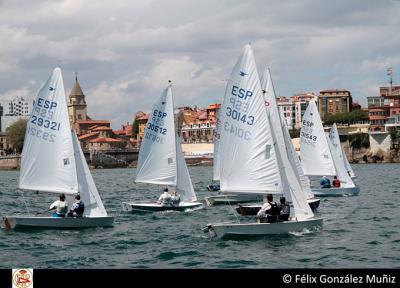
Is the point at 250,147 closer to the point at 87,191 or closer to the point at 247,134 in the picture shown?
the point at 247,134

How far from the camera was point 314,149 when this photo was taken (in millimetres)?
49438

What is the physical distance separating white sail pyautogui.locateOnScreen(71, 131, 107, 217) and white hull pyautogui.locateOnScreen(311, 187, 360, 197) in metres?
20.9

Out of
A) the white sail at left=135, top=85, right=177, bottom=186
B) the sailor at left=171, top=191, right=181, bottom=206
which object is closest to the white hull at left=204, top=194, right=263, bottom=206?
the white sail at left=135, top=85, right=177, bottom=186

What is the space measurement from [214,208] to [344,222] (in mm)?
9831

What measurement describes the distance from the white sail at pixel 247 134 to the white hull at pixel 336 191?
2187 centimetres

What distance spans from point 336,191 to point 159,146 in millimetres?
13923

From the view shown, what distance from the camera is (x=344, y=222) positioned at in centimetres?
3141

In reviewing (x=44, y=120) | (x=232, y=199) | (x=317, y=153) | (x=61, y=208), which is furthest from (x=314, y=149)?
(x=61, y=208)

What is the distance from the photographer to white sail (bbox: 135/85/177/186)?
38844 millimetres

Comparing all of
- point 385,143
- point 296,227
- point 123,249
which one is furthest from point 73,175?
point 385,143

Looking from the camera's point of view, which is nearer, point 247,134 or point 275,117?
point 247,134

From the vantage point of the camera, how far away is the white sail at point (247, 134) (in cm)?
2544
